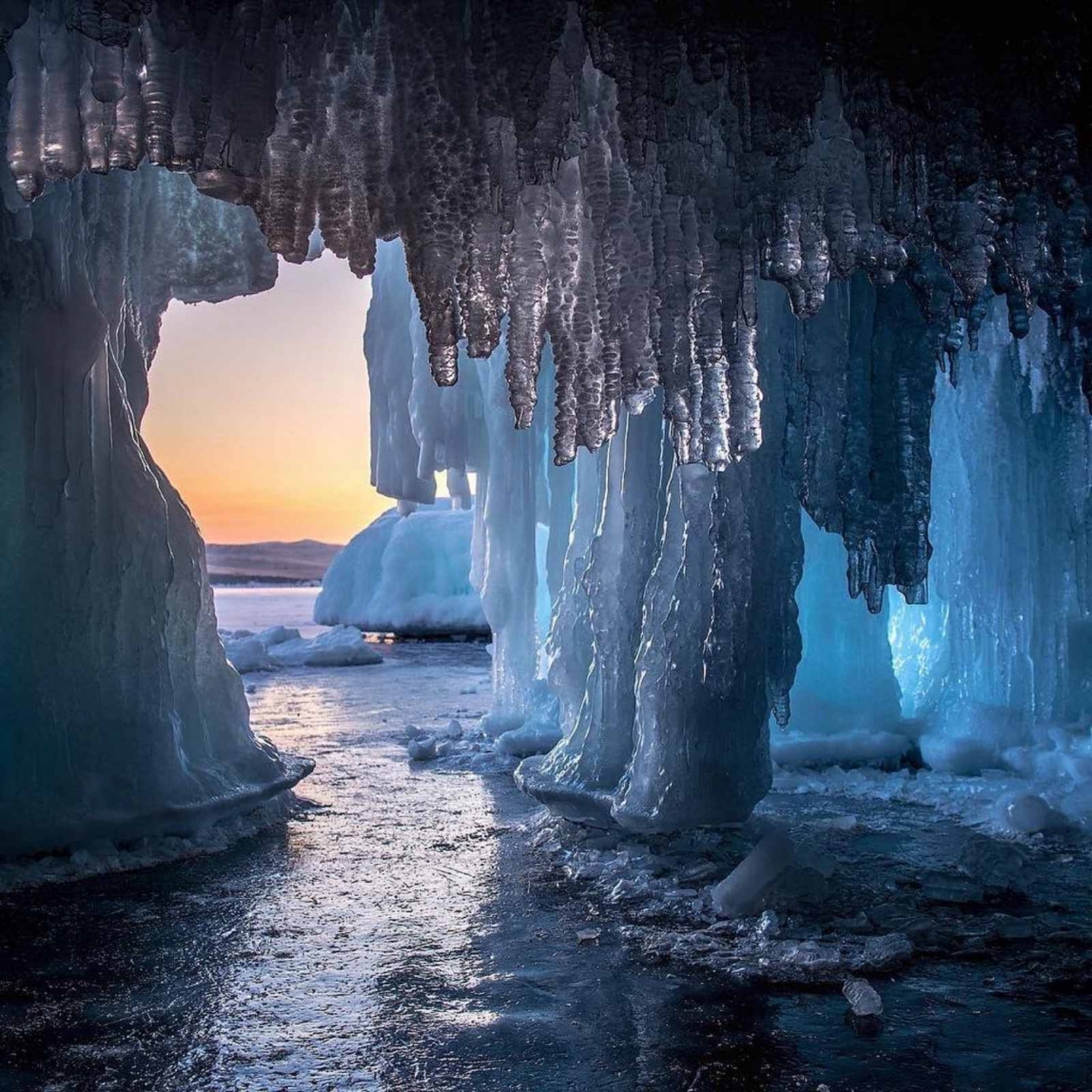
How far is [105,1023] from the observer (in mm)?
3377

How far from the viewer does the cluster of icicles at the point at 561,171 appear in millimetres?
3838

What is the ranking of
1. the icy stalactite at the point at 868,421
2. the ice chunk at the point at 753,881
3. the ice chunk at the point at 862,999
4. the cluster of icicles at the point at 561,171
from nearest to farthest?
1. the ice chunk at the point at 862,999
2. the cluster of icicles at the point at 561,171
3. the ice chunk at the point at 753,881
4. the icy stalactite at the point at 868,421

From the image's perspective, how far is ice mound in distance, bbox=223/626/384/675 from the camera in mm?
17953

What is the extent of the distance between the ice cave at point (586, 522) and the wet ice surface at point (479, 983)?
0.03 meters

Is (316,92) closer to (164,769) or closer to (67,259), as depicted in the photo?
(67,259)

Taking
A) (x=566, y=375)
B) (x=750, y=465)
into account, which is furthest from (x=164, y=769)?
(x=750, y=465)

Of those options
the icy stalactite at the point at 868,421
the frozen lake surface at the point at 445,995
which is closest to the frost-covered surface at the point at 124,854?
the frozen lake surface at the point at 445,995

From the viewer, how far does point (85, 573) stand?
5.88 meters

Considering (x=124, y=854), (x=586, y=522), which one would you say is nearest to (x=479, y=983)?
(x=124, y=854)

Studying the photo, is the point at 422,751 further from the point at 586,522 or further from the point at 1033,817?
the point at 1033,817

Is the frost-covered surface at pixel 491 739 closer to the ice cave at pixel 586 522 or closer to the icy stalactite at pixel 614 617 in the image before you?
the ice cave at pixel 586 522

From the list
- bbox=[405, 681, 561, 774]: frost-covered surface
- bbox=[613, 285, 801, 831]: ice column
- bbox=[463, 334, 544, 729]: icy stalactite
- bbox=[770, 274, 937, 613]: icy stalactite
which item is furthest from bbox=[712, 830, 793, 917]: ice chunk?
bbox=[463, 334, 544, 729]: icy stalactite

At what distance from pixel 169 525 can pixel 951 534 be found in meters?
6.83

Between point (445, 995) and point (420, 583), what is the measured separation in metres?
24.9
